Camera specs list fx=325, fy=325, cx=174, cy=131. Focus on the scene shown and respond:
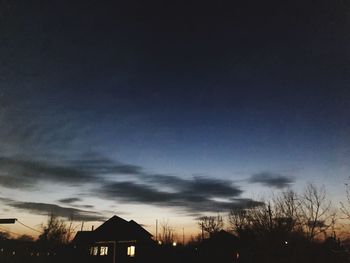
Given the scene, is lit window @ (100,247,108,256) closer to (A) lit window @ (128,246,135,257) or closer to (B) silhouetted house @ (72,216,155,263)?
(B) silhouetted house @ (72,216,155,263)

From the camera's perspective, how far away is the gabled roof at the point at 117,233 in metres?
49.5

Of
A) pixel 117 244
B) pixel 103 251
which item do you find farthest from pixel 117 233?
pixel 103 251

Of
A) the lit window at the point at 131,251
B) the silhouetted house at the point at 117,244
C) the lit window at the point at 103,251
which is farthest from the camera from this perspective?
the lit window at the point at 131,251

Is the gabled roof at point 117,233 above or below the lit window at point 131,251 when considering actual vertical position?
above

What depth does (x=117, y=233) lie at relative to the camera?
1969 inches

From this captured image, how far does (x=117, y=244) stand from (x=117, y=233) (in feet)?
5.37

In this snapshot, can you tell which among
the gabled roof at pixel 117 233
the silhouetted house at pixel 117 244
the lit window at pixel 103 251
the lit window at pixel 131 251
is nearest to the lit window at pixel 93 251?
the silhouetted house at pixel 117 244

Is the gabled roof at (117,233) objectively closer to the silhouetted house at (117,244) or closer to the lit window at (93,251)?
the silhouetted house at (117,244)

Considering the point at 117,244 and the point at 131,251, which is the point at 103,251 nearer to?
the point at 117,244

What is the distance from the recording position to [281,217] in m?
38.7

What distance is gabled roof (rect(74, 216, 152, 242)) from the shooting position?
49.5 meters

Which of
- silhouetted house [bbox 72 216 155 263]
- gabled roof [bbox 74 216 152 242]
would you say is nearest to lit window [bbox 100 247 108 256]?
silhouetted house [bbox 72 216 155 263]

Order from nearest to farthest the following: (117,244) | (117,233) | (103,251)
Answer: (103,251) < (117,244) < (117,233)

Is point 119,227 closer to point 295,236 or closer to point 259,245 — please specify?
point 259,245
